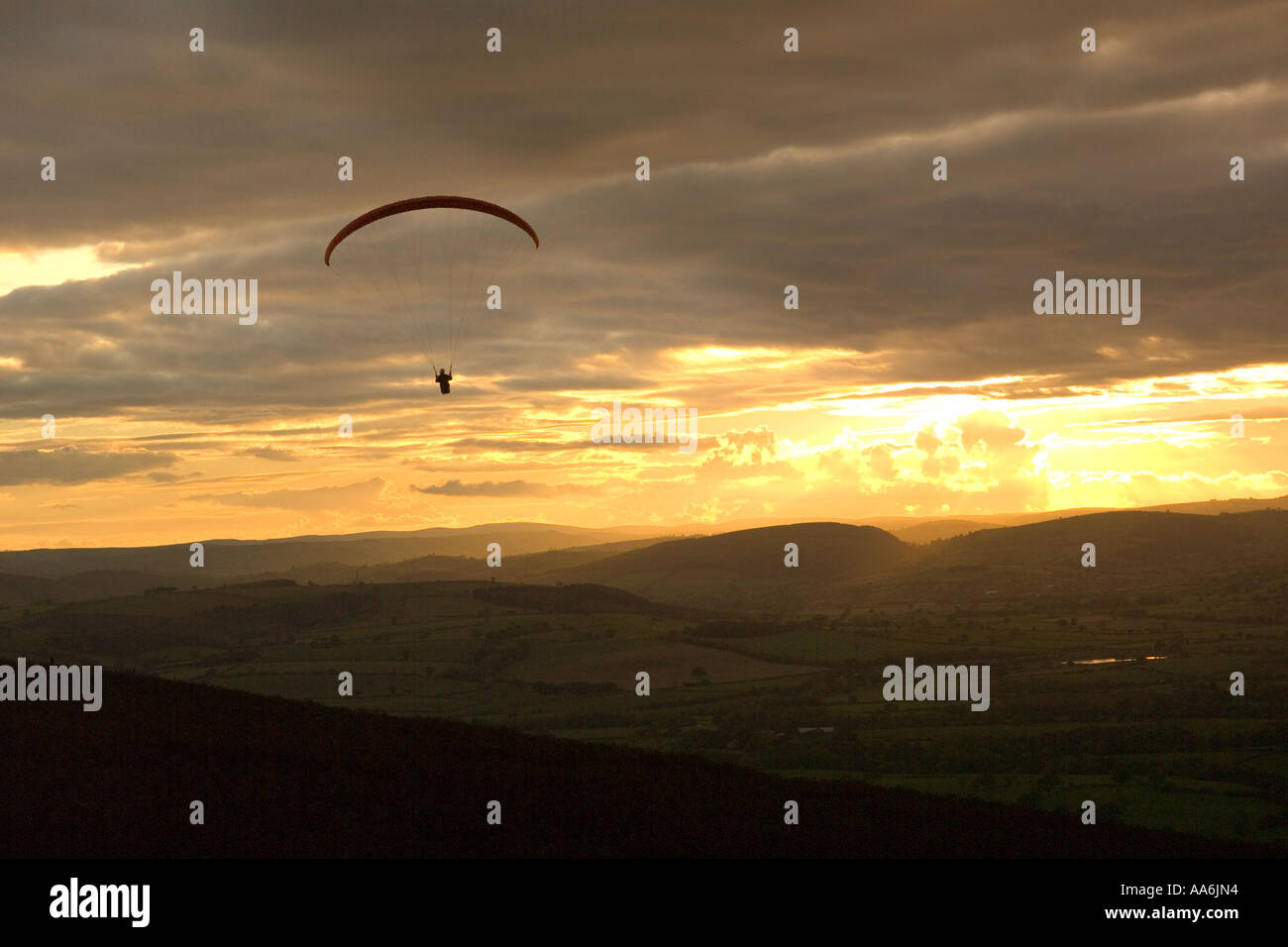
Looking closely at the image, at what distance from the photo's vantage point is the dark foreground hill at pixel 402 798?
32938 mm

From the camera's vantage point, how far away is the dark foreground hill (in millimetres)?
32938

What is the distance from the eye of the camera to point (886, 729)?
13250 centimetres

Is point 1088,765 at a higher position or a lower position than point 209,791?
lower

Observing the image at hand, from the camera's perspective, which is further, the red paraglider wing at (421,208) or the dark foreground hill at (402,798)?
the red paraglider wing at (421,208)

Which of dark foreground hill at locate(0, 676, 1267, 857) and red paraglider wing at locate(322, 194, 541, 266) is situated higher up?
red paraglider wing at locate(322, 194, 541, 266)

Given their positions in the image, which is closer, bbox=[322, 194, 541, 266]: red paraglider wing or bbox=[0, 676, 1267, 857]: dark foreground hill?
bbox=[0, 676, 1267, 857]: dark foreground hill

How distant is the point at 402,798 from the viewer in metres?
36.9

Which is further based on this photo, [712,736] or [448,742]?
[712,736]

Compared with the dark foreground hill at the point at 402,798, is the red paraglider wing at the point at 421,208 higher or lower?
higher
